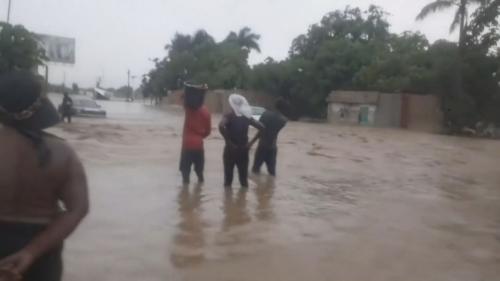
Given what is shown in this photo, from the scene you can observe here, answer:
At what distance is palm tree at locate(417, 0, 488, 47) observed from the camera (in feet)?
122

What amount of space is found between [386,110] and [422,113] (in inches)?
101

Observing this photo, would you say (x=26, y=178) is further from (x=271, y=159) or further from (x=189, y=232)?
(x=271, y=159)

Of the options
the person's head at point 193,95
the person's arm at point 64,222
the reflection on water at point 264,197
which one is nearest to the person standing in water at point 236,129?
the person's head at point 193,95

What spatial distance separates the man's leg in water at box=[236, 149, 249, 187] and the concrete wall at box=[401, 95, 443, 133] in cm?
3018

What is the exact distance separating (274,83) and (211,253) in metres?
49.1

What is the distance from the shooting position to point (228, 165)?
927 centimetres

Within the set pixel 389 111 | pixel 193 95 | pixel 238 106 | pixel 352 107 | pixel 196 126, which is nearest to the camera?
pixel 238 106

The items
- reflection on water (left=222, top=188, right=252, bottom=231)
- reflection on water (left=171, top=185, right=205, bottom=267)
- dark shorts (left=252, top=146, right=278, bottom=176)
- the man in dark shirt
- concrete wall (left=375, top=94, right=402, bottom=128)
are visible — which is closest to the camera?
reflection on water (left=171, top=185, right=205, bottom=267)

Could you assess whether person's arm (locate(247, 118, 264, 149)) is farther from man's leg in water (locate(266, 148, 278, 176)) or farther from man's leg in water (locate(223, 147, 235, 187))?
man's leg in water (locate(266, 148, 278, 176))

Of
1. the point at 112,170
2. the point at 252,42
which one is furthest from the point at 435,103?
the point at 252,42

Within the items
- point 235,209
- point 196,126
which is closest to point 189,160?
point 196,126

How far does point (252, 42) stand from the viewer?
8112 centimetres

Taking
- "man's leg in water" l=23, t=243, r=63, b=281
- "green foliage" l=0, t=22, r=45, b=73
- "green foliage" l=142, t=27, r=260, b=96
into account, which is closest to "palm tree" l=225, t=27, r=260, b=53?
"green foliage" l=142, t=27, r=260, b=96

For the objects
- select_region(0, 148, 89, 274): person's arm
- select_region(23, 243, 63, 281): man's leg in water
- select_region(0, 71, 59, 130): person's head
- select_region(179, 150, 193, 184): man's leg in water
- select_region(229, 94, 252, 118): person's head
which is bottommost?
select_region(179, 150, 193, 184): man's leg in water
